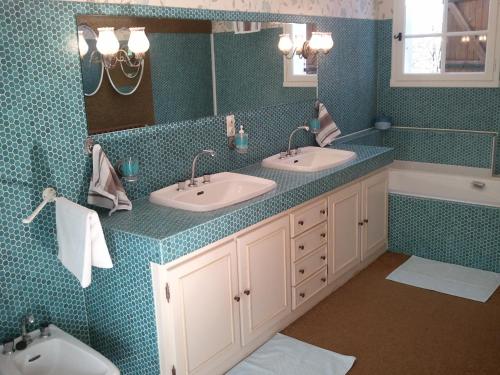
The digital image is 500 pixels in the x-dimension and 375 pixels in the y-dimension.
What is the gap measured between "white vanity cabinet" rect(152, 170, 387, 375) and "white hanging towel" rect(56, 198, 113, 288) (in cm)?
24

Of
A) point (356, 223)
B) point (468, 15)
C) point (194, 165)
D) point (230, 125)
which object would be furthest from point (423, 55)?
point (194, 165)

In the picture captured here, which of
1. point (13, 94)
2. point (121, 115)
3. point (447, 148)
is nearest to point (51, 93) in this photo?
point (13, 94)

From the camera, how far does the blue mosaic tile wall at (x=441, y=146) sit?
4.45 metres

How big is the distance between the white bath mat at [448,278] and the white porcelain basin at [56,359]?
2286 mm

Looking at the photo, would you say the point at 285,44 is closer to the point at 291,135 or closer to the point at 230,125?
the point at 291,135

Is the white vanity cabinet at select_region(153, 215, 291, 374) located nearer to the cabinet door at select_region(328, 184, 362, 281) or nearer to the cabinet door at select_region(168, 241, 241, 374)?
the cabinet door at select_region(168, 241, 241, 374)

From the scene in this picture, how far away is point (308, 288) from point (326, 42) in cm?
170

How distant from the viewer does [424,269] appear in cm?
→ 399

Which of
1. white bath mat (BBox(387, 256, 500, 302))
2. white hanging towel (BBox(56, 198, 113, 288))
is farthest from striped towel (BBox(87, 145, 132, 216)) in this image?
white bath mat (BBox(387, 256, 500, 302))

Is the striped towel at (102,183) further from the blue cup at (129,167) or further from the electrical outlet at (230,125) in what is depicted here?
the electrical outlet at (230,125)

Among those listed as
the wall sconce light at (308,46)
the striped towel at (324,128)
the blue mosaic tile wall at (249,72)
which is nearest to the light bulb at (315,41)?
the wall sconce light at (308,46)

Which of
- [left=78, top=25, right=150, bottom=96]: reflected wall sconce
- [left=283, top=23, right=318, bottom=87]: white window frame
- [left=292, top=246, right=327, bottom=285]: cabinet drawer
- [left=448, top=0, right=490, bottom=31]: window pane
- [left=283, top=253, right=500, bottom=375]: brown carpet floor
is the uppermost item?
[left=448, top=0, right=490, bottom=31]: window pane

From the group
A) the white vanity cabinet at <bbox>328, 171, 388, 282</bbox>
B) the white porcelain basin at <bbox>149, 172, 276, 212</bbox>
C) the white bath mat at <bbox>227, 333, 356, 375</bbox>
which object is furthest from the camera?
the white vanity cabinet at <bbox>328, 171, 388, 282</bbox>

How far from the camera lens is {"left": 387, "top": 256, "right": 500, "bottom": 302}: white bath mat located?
11.9 feet
